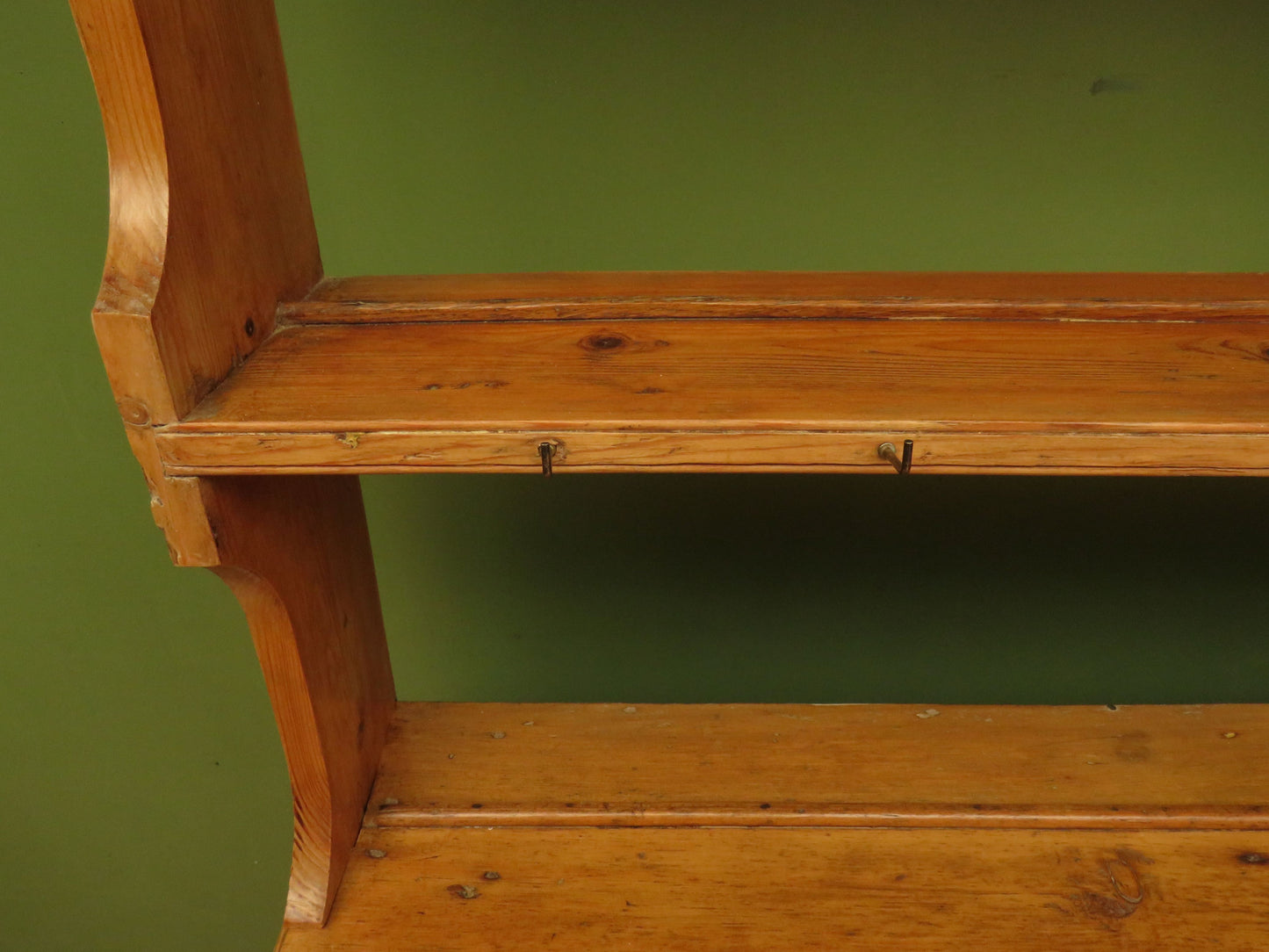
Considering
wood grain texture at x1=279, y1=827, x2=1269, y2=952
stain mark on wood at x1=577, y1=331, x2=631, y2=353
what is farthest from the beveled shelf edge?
wood grain texture at x1=279, y1=827, x2=1269, y2=952

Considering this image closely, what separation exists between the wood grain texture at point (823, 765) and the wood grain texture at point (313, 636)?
0.26 feet

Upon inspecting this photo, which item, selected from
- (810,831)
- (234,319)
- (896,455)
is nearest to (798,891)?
(810,831)

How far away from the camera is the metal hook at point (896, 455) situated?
22.4 inches

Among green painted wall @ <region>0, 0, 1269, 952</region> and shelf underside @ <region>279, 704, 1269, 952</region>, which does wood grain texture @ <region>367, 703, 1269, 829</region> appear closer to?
shelf underside @ <region>279, 704, 1269, 952</region>

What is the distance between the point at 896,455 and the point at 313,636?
1.65 feet

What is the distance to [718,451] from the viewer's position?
Result: 1.88ft

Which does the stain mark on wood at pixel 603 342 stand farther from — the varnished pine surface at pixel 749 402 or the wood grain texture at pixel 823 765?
the wood grain texture at pixel 823 765

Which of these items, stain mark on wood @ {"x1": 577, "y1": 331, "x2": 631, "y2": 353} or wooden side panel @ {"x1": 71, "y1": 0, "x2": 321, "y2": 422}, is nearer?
wooden side panel @ {"x1": 71, "y1": 0, "x2": 321, "y2": 422}

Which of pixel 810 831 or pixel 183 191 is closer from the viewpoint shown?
pixel 183 191

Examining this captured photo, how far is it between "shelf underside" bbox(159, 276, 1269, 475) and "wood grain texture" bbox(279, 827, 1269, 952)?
1.41 feet

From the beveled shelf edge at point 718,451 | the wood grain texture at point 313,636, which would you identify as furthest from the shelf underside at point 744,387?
the wood grain texture at point 313,636

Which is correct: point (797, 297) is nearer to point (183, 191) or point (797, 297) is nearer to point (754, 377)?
point (754, 377)

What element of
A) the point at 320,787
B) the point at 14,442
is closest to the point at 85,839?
the point at 14,442

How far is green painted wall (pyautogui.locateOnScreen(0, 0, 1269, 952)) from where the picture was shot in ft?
3.31
